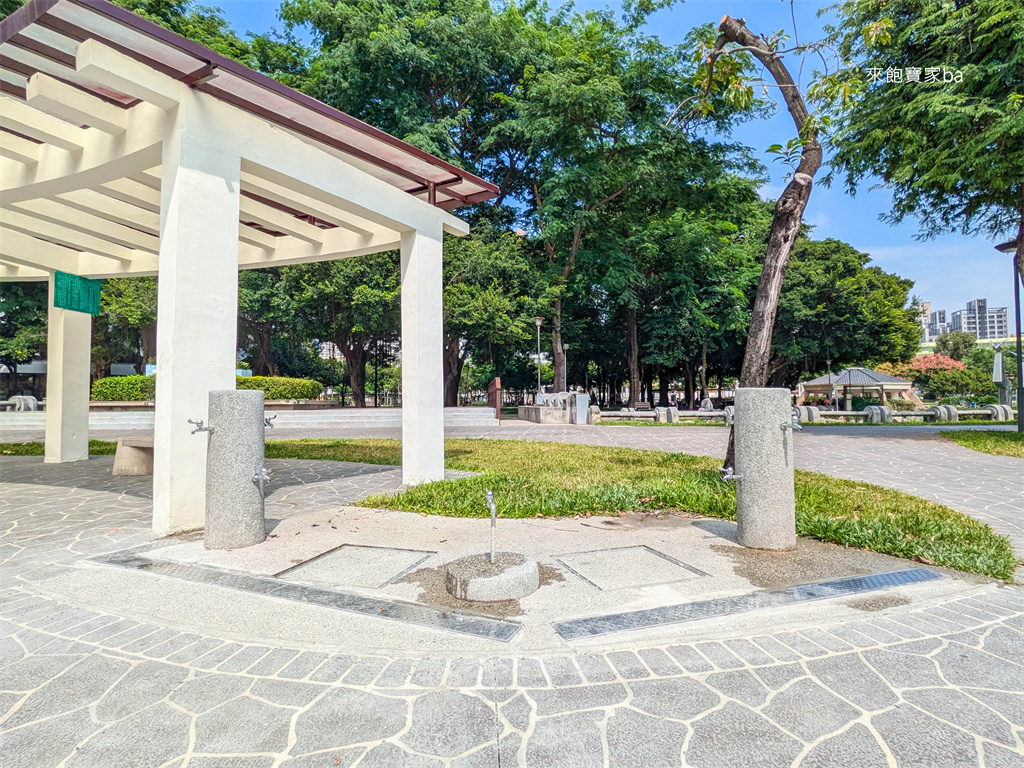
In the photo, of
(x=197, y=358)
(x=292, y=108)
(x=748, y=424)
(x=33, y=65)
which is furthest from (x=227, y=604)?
(x=33, y=65)

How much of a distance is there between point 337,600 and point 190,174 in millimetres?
4089

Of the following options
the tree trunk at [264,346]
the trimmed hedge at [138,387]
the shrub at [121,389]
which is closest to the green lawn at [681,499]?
the trimmed hedge at [138,387]

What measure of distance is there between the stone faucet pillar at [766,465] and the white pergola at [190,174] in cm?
411

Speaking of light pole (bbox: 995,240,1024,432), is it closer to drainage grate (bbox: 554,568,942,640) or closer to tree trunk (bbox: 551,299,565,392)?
drainage grate (bbox: 554,568,942,640)

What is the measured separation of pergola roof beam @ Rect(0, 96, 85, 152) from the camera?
17.3ft

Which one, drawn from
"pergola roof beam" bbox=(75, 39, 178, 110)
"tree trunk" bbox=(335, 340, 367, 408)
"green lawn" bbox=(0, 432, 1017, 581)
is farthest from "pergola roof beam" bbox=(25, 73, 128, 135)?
"tree trunk" bbox=(335, 340, 367, 408)

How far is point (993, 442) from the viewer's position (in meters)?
12.3

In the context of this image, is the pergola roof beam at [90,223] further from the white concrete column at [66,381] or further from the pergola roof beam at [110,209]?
the white concrete column at [66,381]

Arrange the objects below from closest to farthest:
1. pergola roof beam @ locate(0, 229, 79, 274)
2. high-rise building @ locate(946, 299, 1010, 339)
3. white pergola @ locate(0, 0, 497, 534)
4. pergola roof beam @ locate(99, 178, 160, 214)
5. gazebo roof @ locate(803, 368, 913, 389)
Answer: white pergola @ locate(0, 0, 497, 534) → pergola roof beam @ locate(99, 178, 160, 214) → pergola roof beam @ locate(0, 229, 79, 274) → gazebo roof @ locate(803, 368, 913, 389) → high-rise building @ locate(946, 299, 1010, 339)

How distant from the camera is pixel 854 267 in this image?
35969 mm

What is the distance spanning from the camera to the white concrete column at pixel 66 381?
953cm

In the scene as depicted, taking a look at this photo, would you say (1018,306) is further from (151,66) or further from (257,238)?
(151,66)

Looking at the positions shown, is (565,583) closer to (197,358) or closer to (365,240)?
(197,358)

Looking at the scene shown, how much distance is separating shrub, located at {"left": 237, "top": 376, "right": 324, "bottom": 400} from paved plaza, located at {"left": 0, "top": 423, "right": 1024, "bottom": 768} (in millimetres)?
21548
